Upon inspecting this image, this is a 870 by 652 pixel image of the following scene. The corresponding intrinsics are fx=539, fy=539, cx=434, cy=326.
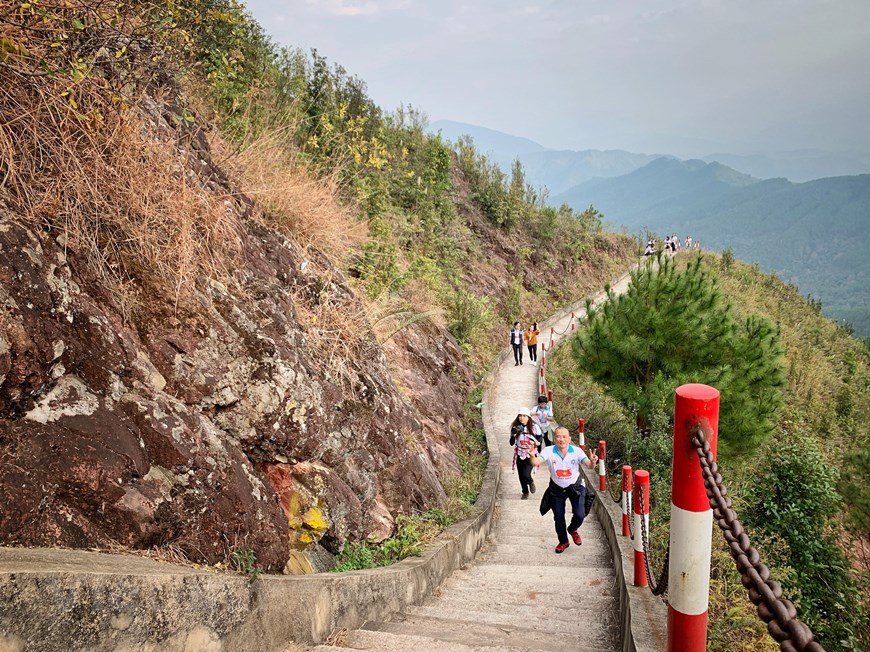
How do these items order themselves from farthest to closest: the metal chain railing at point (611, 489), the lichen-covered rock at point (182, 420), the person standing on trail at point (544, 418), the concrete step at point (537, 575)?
1. the person standing on trail at point (544, 418)
2. the metal chain railing at point (611, 489)
3. the concrete step at point (537, 575)
4. the lichen-covered rock at point (182, 420)

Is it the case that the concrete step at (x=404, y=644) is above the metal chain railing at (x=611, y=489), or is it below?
above

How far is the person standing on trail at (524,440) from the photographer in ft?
29.1

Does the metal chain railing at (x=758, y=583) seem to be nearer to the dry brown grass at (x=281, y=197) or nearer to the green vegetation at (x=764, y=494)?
the green vegetation at (x=764, y=494)

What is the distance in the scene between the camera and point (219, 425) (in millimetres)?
4125

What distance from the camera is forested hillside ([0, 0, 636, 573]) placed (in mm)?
2934

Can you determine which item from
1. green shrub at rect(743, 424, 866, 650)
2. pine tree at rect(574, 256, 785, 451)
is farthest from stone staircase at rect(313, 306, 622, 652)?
pine tree at rect(574, 256, 785, 451)

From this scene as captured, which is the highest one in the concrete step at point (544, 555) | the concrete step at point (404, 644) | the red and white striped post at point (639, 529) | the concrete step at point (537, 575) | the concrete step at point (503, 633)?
the red and white striped post at point (639, 529)

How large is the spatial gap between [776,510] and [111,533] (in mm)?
7410

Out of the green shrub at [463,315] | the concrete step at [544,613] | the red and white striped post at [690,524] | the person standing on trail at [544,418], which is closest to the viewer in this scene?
the red and white striped post at [690,524]

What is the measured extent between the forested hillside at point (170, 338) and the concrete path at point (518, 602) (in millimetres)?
766

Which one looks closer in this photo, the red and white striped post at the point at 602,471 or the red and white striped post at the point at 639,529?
the red and white striped post at the point at 639,529

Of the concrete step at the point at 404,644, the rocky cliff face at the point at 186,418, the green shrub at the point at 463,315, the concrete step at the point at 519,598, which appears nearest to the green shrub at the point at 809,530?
the concrete step at the point at 519,598

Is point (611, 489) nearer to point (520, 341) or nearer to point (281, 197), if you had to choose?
point (281, 197)

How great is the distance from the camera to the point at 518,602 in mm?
5641
